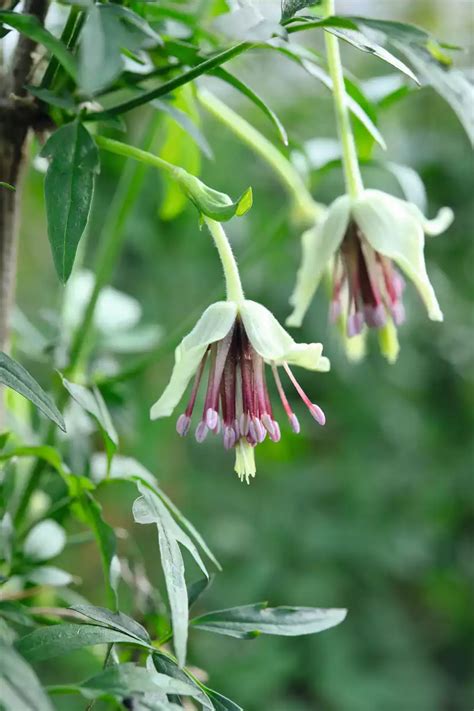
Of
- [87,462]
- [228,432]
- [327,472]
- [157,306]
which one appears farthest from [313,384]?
[228,432]

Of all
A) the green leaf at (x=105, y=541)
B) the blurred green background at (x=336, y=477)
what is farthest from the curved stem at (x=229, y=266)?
the blurred green background at (x=336, y=477)

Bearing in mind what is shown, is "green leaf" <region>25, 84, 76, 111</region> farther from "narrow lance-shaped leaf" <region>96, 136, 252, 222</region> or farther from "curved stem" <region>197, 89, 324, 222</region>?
"curved stem" <region>197, 89, 324, 222</region>

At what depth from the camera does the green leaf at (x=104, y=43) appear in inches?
9.6

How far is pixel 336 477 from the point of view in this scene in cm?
137

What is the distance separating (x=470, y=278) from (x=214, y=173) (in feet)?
1.51

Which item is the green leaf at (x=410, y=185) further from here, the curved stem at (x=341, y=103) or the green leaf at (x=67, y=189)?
the green leaf at (x=67, y=189)

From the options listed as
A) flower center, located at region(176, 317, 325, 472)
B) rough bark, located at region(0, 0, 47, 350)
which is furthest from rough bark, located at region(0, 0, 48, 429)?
flower center, located at region(176, 317, 325, 472)

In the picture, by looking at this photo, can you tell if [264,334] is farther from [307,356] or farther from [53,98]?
[53,98]

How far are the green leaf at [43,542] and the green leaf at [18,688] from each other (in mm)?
200

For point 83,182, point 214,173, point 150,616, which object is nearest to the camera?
point 83,182

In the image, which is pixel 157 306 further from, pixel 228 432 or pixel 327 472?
pixel 228 432

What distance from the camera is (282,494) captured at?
4.43 ft

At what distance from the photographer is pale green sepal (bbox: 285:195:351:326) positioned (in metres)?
0.43

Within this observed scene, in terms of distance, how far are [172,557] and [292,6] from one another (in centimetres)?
19
